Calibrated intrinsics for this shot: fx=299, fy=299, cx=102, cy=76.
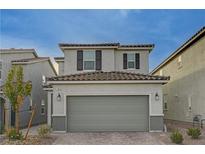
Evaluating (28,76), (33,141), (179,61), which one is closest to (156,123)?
(33,141)

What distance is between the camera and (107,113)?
58.0 ft

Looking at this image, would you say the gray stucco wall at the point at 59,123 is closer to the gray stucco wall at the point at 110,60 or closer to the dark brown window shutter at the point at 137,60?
the gray stucco wall at the point at 110,60

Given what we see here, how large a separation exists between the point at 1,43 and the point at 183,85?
13911 mm

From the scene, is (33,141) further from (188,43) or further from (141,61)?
(188,43)

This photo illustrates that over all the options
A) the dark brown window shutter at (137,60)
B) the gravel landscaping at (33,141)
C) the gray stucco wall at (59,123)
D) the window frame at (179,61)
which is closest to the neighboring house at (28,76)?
the gray stucco wall at (59,123)

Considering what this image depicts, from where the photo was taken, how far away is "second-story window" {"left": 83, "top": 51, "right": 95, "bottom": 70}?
21.6 meters

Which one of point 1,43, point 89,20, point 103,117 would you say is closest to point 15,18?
point 1,43

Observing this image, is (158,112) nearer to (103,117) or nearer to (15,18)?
(103,117)

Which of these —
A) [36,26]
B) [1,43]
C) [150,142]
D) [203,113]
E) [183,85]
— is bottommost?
[150,142]

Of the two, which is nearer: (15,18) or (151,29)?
(15,18)

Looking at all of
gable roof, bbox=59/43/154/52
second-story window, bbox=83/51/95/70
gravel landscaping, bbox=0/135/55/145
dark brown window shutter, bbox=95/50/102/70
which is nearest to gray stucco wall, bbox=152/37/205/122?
gable roof, bbox=59/43/154/52

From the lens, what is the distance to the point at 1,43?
2214 centimetres
